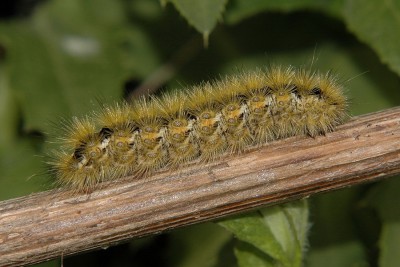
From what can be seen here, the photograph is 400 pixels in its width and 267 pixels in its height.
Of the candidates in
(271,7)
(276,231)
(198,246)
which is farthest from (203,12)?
(198,246)

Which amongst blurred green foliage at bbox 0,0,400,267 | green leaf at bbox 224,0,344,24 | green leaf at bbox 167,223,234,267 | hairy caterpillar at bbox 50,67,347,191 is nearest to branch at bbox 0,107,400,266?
hairy caterpillar at bbox 50,67,347,191

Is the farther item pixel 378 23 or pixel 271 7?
pixel 271 7

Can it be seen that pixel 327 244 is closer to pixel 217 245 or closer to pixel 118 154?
pixel 217 245

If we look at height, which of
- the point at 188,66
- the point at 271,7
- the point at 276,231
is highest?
the point at 188,66

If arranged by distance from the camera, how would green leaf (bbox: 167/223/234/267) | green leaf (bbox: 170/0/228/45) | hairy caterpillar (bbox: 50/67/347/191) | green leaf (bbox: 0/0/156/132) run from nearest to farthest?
hairy caterpillar (bbox: 50/67/347/191), green leaf (bbox: 170/0/228/45), green leaf (bbox: 167/223/234/267), green leaf (bbox: 0/0/156/132)

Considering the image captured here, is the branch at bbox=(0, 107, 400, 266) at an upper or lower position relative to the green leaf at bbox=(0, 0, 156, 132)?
lower

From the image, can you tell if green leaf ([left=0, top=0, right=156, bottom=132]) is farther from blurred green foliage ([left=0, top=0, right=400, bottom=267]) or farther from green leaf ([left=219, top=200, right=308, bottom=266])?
green leaf ([left=219, top=200, right=308, bottom=266])

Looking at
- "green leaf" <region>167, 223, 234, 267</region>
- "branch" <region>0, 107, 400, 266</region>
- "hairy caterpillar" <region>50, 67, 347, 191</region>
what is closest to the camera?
"branch" <region>0, 107, 400, 266</region>

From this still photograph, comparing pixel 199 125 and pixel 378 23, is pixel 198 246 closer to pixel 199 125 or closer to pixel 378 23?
pixel 199 125
